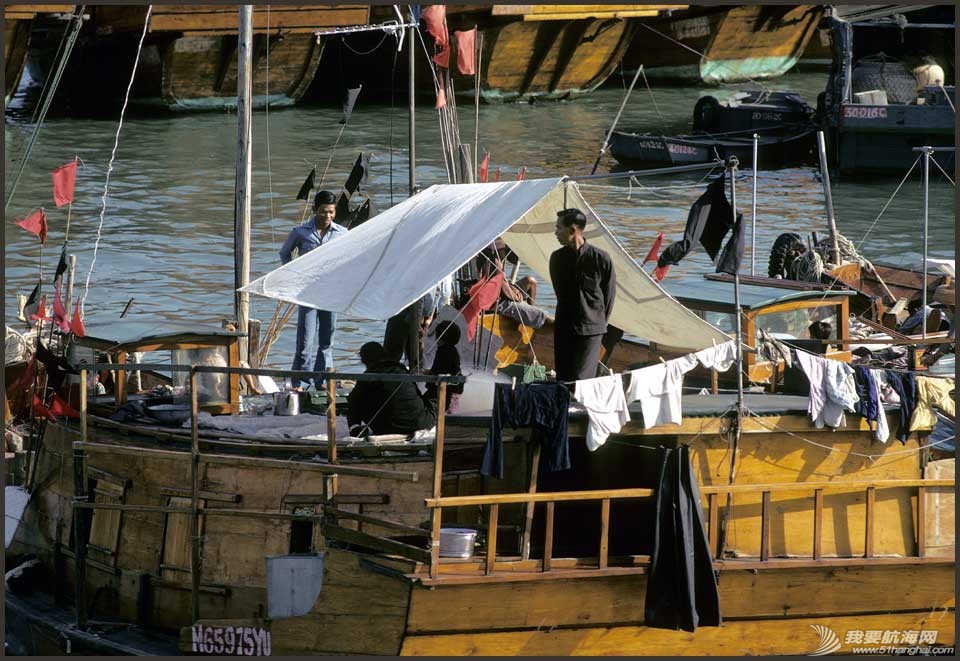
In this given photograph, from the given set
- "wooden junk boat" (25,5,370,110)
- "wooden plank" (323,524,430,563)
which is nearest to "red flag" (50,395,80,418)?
"wooden plank" (323,524,430,563)

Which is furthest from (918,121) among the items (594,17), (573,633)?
(573,633)

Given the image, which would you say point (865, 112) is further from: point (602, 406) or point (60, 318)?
point (602, 406)

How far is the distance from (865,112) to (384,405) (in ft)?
70.8

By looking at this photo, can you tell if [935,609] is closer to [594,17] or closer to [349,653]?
[349,653]

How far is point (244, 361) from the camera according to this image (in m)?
12.3

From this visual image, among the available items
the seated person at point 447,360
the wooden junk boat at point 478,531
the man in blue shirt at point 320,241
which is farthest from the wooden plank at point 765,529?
the man in blue shirt at point 320,241

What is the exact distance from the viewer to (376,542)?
29.8ft

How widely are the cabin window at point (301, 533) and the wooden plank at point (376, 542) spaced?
338 mm

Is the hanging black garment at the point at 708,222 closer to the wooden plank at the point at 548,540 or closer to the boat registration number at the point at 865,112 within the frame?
the wooden plank at the point at 548,540

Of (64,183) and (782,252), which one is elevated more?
(64,183)

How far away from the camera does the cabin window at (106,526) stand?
1016 cm

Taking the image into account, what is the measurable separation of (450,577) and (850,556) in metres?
2.77

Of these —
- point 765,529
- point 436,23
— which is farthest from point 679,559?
point 436,23

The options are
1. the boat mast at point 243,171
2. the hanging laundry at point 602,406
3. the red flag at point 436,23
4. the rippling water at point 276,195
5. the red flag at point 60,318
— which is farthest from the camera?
the rippling water at point 276,195
